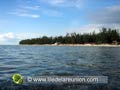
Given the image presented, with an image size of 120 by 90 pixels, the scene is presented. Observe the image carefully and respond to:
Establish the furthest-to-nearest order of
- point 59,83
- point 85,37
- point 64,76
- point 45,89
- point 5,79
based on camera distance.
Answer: point 85,37 < point 64,76 < point 5,79 < point 59,83 < point 45,89

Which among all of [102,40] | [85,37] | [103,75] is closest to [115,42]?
[102,40]

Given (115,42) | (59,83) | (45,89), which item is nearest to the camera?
(45,89)

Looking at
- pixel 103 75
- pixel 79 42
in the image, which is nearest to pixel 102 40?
pixel 79 42

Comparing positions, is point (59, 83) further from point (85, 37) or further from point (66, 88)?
point (85, 37)

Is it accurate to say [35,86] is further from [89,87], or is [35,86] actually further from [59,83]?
[89,87]

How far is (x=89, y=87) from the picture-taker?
1175 centimetres

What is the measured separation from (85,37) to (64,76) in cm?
17909

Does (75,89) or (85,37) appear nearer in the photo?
(75,89)

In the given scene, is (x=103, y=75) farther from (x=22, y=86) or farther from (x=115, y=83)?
(x=22, y=86)

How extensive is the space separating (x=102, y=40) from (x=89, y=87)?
166 m

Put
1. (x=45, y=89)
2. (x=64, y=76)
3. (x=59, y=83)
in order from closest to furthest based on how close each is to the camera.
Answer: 1. (x=45, y=89)
2. (x=59, y=83)
3. (x=64, y=76)

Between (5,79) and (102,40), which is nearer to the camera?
(5,79)

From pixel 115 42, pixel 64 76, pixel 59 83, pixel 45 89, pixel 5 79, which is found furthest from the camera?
pixel 115 42

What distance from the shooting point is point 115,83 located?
42.3 feet
